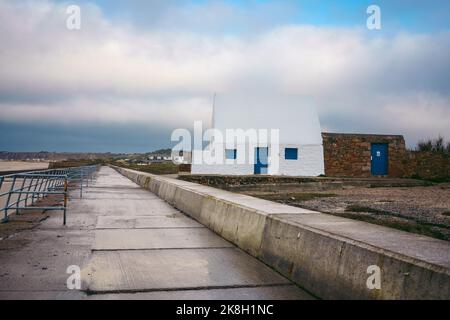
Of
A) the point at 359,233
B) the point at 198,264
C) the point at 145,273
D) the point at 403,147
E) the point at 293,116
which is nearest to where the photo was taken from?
the point at 359,233

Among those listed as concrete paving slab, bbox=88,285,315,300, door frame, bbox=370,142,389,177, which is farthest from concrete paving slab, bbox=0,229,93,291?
door frame, bbox=370,142,389,177

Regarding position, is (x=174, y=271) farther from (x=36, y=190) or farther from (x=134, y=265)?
(x=36, y=190)

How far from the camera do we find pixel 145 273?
5.22 meters

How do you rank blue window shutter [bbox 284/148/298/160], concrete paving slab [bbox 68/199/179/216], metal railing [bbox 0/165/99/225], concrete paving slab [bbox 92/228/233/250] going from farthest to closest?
blue window shutter [bbox 284/148/298/160], concrete paving slab [bbox 68/199/179/216], metal railing [bbox 0/165/99/225], concrete paving slab [bbox 92/228/233/250]

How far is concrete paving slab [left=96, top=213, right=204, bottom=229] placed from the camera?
9.26 meters

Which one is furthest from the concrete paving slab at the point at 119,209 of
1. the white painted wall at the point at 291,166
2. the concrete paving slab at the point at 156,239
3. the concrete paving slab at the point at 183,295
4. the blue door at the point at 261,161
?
the blue door at the point at 261,161

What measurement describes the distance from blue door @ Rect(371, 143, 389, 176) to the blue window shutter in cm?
542

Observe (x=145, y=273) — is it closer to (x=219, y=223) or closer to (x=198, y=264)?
(x=198, y=264)

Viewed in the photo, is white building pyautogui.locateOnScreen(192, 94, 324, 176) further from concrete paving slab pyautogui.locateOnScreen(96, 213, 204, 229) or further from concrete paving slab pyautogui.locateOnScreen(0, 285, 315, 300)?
concrete paving slab pyautogui.locateOnScreen(0, 285, 315, 300)

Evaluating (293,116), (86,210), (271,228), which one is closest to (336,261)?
(271,228)

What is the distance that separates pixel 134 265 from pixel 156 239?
2.01 metres

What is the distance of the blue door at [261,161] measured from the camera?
3136 cm

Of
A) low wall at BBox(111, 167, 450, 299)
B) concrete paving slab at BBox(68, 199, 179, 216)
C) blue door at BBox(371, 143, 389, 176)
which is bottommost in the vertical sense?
concrete paving slab at BBox(68, 199, 179, 216)
